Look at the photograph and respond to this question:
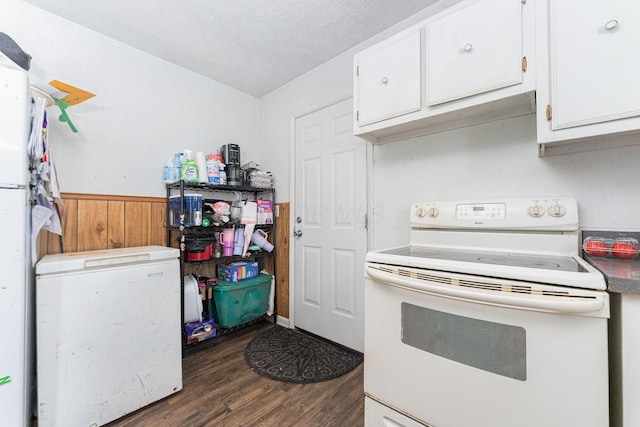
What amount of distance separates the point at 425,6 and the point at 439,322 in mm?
1895

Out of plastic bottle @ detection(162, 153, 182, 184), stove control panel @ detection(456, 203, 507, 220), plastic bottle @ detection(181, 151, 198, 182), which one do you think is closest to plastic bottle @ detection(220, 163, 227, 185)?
plastic bottle @ detection(181, 151, 198, 182)

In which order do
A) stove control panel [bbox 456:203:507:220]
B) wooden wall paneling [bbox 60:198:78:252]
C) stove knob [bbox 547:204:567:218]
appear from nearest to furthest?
stove knob [bbox 547:204:567:218] < stove control panel [bbox 456:203:507:220] < wooden wall paneling [bbox 60:198:78:252]

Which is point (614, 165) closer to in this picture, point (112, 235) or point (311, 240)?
point (311, 240)

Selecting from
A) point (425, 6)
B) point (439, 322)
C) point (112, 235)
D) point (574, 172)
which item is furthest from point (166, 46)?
point (574, 172)

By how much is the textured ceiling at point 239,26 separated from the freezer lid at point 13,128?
973 mm

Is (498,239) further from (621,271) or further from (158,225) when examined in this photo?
(158,225)

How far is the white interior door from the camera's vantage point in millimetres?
2121

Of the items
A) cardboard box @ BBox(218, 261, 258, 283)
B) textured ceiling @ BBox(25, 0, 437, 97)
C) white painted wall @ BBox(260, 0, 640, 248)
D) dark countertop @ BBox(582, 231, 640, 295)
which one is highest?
textured ceiling @ BBox(25, 0, 437, 97)

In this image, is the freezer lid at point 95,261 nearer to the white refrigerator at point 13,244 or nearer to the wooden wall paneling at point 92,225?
the white refrigerator at point 13,244

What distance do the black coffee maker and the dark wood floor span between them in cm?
151

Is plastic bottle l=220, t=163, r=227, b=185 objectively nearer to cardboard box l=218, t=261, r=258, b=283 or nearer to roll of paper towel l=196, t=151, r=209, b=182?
roll of paper towel l=196, t=151, r=209, b=182

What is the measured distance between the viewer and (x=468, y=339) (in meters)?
0.93

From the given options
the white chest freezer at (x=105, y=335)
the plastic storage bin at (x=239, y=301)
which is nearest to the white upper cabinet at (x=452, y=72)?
the white chest freezer at (x=105, y=335)

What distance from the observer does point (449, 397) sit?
3.13 ft
